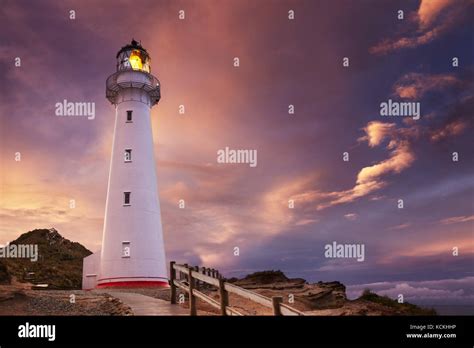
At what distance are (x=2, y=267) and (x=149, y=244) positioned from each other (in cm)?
751

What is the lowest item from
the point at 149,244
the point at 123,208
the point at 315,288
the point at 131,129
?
the point at 315,288

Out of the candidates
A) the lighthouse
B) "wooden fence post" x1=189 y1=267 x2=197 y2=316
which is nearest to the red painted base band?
the lighthouse

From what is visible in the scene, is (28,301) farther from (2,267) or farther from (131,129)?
(131,129)

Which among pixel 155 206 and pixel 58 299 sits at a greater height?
pixel 155 206

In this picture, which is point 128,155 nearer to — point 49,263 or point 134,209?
point 134,209

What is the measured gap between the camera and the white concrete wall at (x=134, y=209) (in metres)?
21.8

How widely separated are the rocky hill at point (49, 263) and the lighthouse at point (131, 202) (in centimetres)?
507

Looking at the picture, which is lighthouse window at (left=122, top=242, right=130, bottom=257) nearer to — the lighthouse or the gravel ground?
the lighthouse

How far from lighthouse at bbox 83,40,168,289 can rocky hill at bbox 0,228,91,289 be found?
16.6ft

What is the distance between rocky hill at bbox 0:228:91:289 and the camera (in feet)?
86.1

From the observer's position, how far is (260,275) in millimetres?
26391

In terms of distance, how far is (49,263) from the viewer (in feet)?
103
